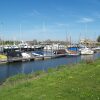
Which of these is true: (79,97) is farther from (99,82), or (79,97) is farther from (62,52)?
(62,52)

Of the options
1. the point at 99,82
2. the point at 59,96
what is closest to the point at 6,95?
the point at 59,96

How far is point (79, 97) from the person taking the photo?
39.2 feet

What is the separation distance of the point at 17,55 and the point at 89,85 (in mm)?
66593

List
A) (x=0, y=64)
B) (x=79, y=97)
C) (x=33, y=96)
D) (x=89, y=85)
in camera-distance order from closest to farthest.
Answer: (x=79, y=97) < (x=33, y=96) < (x=89, y=85) < (x=0, y=64)

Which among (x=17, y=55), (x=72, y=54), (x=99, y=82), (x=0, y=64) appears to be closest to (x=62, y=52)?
(x=72, y=54)

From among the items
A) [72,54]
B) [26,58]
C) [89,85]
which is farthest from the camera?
[72,54]

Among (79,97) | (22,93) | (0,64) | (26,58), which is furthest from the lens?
(26,58)

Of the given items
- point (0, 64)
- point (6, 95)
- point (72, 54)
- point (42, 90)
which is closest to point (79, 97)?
point (42, 90)

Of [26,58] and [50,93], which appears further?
[26,58]

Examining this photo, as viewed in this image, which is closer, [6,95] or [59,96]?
[59,96]

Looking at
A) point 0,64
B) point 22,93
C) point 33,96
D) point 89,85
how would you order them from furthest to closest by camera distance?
point 0,64, point 89,85, point 22,93, point 33,96

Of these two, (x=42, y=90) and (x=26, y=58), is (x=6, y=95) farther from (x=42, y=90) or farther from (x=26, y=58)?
(x=26, y=58)

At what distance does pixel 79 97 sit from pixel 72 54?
9027cm

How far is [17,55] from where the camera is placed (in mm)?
80500
